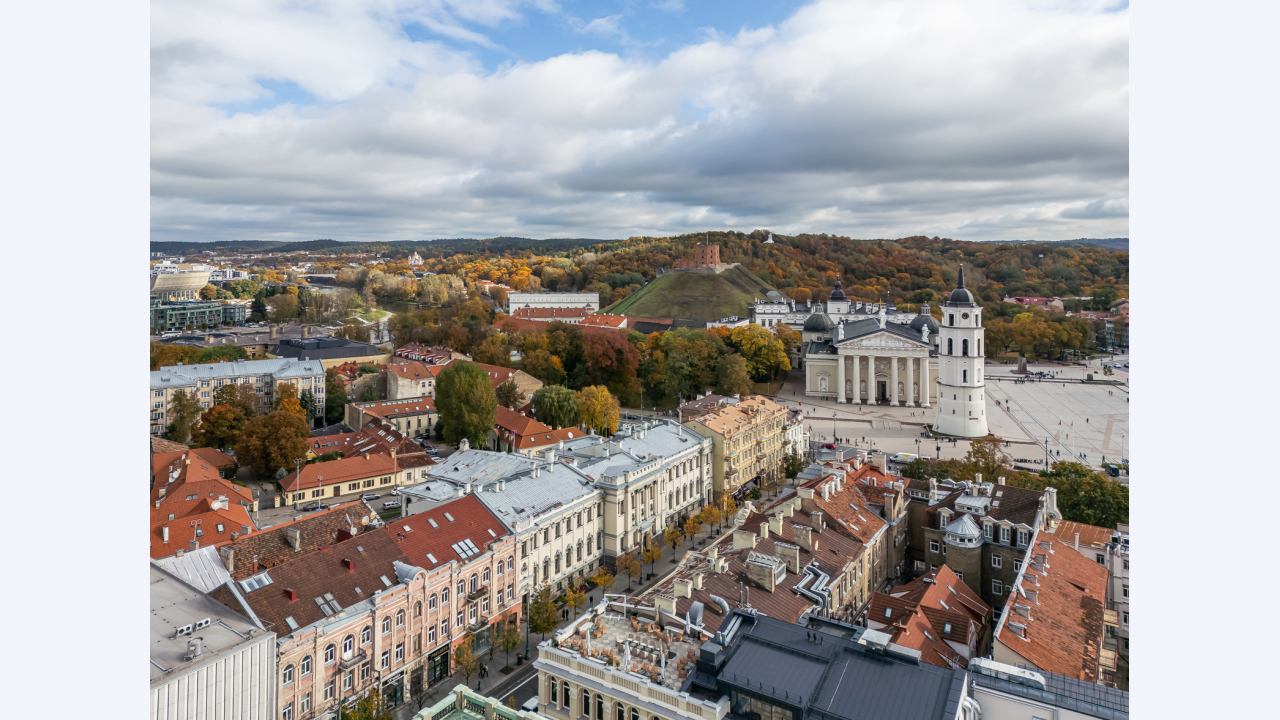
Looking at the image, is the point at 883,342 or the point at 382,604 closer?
the point at 382,604

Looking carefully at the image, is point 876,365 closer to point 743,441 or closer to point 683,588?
point 743,441

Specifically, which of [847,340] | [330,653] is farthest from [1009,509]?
[847,340]

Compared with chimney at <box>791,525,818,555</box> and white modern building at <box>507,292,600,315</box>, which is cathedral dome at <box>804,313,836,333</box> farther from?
chimney at <box>791,525,818,555</box>

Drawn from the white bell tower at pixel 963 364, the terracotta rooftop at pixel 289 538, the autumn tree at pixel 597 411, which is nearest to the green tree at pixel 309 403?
the autumn tree at pixel 597 411

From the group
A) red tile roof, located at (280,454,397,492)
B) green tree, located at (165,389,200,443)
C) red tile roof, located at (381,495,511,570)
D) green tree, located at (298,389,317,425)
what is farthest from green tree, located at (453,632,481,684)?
green tree, located at (298,389,317,425)

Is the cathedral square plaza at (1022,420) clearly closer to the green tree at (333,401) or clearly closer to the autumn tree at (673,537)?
the autumn tree at (673,537)

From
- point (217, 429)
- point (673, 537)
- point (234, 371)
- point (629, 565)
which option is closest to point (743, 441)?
point (673, 537)

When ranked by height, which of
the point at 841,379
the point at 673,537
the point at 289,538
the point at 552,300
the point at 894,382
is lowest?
the point at 673,537
